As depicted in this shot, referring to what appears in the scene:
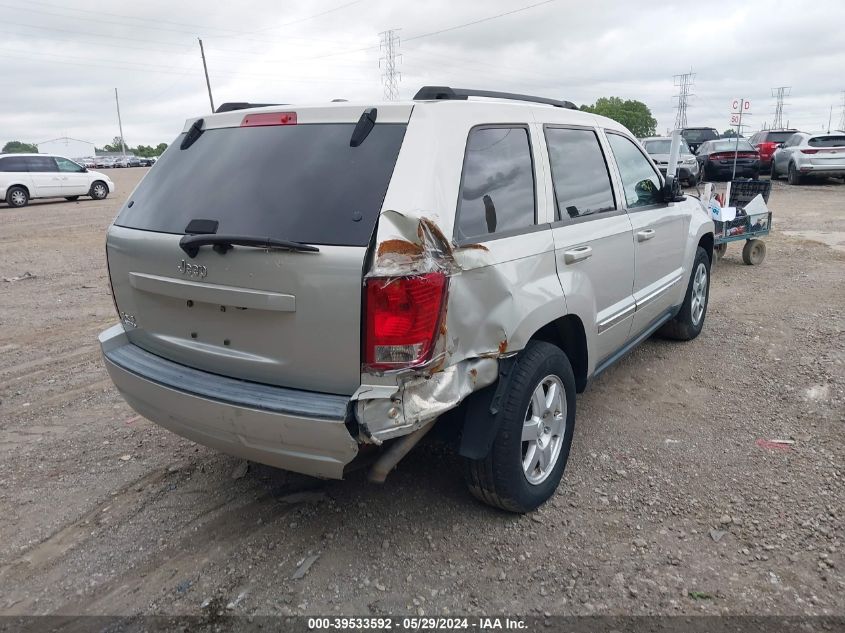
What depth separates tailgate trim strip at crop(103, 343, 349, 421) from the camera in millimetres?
2457

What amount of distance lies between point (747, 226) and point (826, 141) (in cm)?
1481

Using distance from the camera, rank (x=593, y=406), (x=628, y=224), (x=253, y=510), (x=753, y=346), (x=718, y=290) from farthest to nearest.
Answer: (x=718, y=290) < (x=753, y=346) < (x=593, y=406) < (x=628, y=224) < (x=253, y=510)

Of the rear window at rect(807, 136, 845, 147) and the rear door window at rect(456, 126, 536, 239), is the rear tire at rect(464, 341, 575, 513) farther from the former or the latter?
the rear window at rect(807, 136, 845, 147)

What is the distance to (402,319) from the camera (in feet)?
7.83

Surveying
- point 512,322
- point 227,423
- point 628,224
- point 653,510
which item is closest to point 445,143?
point 512,322

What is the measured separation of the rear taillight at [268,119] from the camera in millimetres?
2881

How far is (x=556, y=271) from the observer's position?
314cm

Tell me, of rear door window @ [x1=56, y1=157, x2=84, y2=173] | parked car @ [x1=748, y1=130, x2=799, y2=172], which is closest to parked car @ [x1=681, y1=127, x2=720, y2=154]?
parked car @ [x1=748, y1=130, x2=799, y2=172]

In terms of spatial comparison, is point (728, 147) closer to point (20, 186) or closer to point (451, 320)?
point (451, 320)

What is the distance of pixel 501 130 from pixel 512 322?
37.4 inches

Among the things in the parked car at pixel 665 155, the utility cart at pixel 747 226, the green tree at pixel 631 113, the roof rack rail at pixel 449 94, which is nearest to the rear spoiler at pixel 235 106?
the roof rack rail at pixel 449 94

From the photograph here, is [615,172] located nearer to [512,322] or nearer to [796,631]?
[512,322]

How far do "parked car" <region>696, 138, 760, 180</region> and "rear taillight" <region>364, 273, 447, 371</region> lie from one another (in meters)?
20.2

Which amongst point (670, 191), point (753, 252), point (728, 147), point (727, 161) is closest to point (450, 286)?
point (670, 191)
